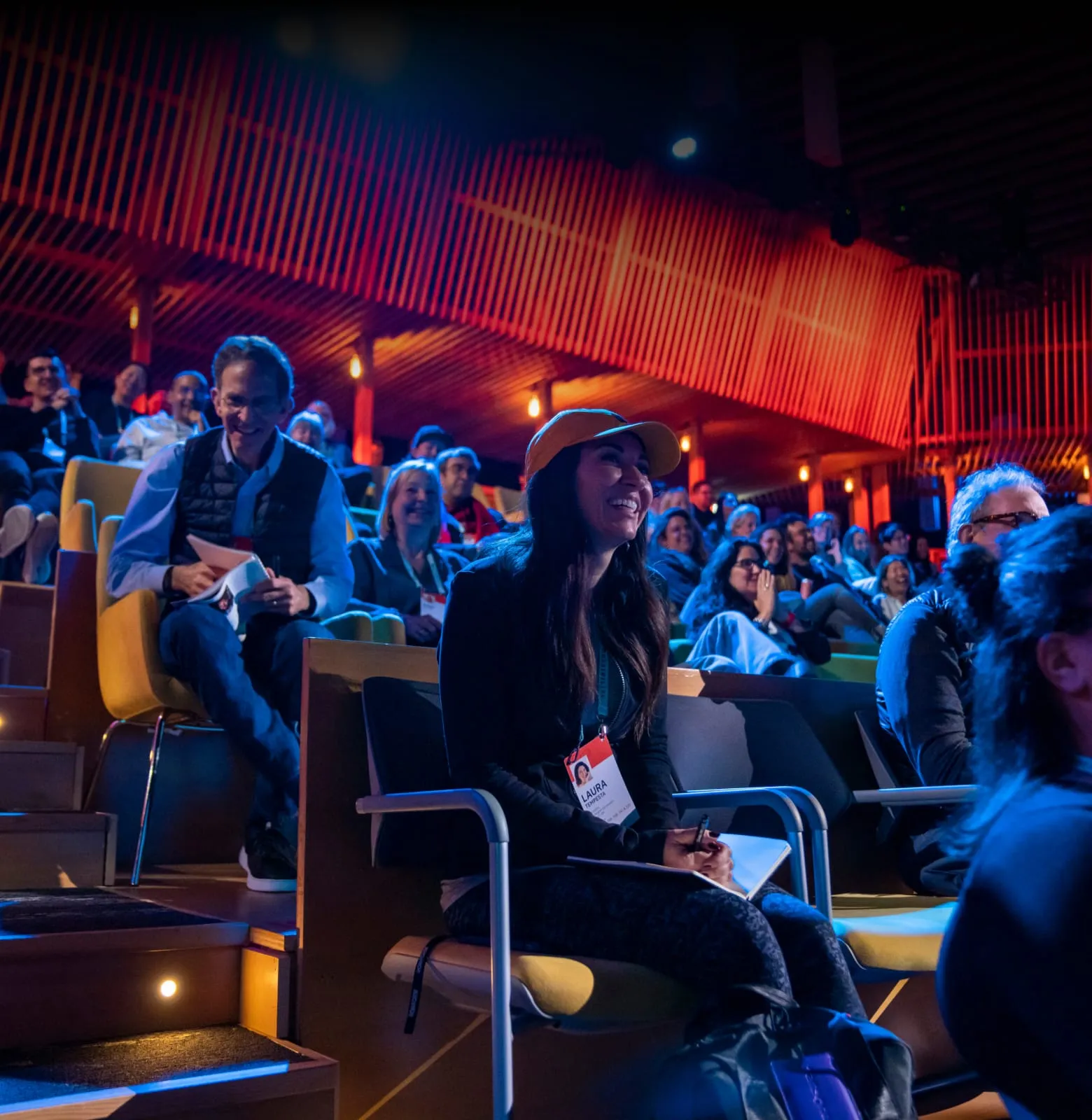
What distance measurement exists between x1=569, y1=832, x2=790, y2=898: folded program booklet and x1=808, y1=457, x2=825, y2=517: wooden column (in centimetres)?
925

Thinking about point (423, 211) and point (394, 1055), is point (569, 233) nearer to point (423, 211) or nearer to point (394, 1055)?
point (423, 211)

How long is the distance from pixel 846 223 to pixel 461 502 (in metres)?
5.69

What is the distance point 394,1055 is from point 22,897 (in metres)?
0.80

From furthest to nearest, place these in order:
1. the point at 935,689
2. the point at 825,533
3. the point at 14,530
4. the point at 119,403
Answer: the point at 825,533
the point at 119,403
the point at 14,530
the point at 935,689

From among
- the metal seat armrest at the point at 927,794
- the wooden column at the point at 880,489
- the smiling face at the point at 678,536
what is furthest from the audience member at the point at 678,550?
the wooden column at the point at 880,489

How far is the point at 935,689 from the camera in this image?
7.07 feet

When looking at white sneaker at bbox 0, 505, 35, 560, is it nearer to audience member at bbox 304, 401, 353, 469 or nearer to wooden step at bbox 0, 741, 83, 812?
wooden step at bbox 0, 741, 83, 812

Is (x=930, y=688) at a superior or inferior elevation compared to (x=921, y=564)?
inferior

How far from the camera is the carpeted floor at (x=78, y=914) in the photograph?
166cm

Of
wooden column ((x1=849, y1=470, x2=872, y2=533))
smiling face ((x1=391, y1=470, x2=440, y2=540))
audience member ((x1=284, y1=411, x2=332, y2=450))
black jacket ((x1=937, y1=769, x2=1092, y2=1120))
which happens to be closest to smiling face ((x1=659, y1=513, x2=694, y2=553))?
audience member ((x1=284, y1=411, x2=332, y2=450))

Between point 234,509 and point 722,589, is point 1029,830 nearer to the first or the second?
point 234,509

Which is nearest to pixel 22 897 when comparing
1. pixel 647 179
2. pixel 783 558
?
pixel 783 558

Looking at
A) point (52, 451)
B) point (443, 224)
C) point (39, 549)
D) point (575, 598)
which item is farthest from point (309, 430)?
point (575, 598)

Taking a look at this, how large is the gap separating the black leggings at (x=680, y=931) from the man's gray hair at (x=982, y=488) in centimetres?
112
